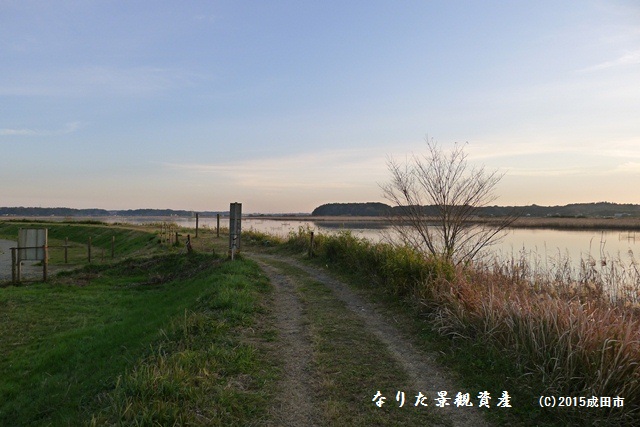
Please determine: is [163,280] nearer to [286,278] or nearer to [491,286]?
[286,278]

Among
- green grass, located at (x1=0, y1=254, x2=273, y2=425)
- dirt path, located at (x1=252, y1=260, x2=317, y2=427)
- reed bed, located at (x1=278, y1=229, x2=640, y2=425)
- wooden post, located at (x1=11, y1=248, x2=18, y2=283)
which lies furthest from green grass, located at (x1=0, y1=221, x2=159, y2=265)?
reed bed, located at (x1=278, y1=229, x2=640, y2=425)

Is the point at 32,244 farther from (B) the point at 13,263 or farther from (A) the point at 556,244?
(A) the point at 556,244

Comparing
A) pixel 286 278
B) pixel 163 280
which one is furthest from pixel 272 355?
pixel 163 280

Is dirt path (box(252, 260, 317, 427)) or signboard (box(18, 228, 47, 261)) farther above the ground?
signboard (box(18, 228, 47, 261))

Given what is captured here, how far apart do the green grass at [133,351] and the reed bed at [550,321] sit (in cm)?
309

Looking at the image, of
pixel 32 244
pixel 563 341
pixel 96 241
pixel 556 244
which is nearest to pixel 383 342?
pixel 563 341

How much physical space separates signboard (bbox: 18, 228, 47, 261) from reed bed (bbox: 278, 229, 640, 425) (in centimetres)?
1445

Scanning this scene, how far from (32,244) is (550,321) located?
1898 cm

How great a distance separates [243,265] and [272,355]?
7.43 metres

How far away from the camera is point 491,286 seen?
768 cm

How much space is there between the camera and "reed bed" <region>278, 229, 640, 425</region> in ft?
13.8

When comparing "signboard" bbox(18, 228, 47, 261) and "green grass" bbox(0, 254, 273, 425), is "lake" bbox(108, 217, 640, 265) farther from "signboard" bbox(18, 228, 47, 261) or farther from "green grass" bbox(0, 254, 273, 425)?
"signboard" bbox(18, 228, 47, 261)

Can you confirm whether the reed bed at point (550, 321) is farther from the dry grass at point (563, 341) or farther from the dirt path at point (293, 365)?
the dirt path at point (293, 365)

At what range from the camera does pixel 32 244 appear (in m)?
17.1
